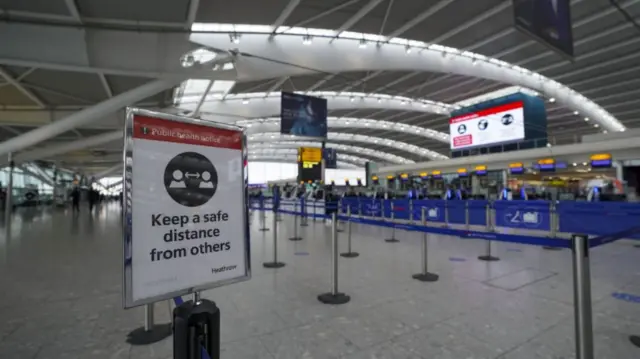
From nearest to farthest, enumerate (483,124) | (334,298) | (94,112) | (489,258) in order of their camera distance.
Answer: (334,298)
(489,258)
(94,112)
(483,124)

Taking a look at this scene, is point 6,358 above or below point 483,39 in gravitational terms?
below

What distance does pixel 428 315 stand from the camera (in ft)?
12.3

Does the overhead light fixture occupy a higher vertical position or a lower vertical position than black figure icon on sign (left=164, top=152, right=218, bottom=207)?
higher

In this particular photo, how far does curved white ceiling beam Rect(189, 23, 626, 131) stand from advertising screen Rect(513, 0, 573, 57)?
1012 centimetres

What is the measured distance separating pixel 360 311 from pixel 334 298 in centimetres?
51

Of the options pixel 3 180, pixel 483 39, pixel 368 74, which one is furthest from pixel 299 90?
pixel 3 180

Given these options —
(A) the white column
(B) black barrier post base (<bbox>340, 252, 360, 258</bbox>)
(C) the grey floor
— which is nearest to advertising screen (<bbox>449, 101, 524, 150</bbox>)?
(C) the grey floor

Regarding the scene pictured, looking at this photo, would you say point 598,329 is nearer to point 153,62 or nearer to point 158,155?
point 158,155

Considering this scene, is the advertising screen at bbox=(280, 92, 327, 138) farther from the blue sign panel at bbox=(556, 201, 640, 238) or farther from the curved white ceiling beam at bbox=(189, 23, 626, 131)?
the blue sign panel at bbox=(556, 201, 640, 238)

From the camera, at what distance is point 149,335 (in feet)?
10.8

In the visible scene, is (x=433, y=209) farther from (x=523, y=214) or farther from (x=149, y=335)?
(x=149, y=335)

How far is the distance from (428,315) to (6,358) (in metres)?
4.07

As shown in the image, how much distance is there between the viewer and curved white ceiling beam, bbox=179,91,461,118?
2267 centimetres

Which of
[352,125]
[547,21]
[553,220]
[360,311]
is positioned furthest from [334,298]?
[352,125]
